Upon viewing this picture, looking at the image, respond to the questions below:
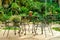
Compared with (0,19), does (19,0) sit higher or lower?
higher

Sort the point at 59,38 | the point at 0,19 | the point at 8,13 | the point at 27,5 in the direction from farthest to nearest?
1. the point at 27,5
2. the point at 8,13
3. the point at 0,19
4. the point at 59,38

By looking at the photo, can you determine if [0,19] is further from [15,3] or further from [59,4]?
[59,4]

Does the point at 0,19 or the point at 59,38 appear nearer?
the point at 59,38

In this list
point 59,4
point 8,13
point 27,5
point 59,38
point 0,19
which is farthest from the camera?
point 59,4

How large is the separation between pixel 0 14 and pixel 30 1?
3.46m

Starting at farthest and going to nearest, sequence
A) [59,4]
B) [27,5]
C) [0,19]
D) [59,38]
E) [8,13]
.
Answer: [59,4]
[27,5]
[8,13]
[0,19]
[59,38]

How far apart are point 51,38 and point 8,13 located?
24.2 ft

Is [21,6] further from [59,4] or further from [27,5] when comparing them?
[59,4]

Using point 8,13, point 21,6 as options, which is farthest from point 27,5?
point 8,13

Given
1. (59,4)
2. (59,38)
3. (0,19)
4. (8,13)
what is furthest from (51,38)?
(59,4)

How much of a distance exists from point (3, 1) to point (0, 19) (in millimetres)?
3350

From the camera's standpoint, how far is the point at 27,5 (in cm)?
1577

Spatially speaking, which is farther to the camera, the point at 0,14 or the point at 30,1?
the point at 30,1

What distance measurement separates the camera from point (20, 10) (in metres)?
14.7
